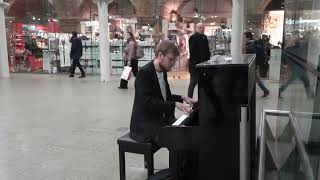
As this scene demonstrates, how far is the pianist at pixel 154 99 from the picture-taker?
332 cm

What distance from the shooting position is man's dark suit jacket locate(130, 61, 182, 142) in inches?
134

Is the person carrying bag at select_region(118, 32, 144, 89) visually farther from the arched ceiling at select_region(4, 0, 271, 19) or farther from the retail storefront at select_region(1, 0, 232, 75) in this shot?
the arched ceiling at select_region(4, 0, 271, 19)

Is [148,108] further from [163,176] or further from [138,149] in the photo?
[163,176]

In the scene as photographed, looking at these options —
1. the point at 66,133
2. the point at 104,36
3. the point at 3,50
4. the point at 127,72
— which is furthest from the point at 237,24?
the point at 3,50

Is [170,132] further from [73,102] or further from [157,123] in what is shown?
[73,102]

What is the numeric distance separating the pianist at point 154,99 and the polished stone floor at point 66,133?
0.91m

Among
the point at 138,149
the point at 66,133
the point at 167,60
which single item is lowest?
the point at 66,133

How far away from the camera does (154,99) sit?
11.2ft

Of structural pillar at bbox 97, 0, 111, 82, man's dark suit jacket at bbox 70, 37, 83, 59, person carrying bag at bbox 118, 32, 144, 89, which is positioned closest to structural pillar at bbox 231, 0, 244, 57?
person carrying bag at bbox 118, 32, 144, 89

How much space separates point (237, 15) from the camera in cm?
1183

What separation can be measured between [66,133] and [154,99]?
3114 millimetres

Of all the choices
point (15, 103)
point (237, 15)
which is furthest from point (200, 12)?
point (15, 103)

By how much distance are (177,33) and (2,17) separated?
6917 millimetres

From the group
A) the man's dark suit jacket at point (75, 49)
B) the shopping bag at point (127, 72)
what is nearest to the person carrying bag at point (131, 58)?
the shopping bag at point (127, 72)
